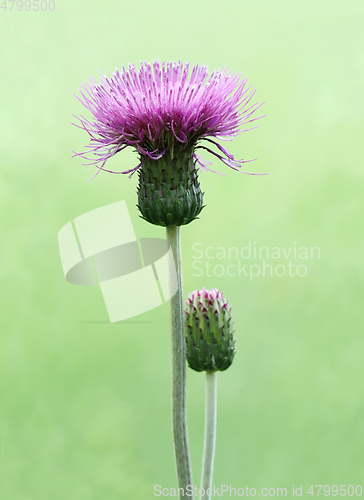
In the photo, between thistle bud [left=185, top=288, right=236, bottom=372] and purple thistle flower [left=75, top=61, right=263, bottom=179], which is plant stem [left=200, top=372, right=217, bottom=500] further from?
purple thistle flower [left=75, top=61, right=263, bottom=179]

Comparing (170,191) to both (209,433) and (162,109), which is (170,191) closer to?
(162,109)

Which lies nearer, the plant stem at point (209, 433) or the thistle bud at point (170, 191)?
the thistle bud at point (170, 191)

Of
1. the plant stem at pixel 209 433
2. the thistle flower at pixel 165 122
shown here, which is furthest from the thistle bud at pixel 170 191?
the plant stem at pixel 209 433

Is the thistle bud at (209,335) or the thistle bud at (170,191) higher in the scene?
the thistle bud at (170,191)

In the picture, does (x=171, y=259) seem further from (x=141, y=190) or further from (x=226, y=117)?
(x=226, y=117)

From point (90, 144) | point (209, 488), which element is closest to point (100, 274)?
point (90, 144)

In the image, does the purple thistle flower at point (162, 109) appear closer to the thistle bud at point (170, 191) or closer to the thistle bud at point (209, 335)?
the thistle bud at point (170, 191)
